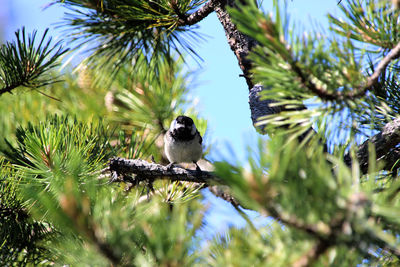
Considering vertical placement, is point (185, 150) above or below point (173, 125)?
below

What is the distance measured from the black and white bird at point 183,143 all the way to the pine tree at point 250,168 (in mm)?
580

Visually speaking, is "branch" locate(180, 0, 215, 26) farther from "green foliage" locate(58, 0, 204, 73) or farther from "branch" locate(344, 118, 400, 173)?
"branch" locate(344, 118, 400, 173)

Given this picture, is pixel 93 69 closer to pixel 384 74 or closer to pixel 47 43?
pixel 47 43

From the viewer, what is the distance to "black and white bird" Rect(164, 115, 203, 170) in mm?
2389

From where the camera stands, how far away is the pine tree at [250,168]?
61 centimetres

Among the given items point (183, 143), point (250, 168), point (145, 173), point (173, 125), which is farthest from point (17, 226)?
point (183, 143)

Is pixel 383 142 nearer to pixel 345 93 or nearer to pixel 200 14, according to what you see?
pixel 345 93

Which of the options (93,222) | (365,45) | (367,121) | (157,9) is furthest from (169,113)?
(93,222)

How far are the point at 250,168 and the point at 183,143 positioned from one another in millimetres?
1872

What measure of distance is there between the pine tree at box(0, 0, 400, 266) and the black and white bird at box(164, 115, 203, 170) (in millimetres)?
580

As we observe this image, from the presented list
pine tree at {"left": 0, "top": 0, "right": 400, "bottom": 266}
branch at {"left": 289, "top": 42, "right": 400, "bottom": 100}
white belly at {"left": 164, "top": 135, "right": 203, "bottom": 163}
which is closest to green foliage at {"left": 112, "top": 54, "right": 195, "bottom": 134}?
white belly at {"left": 164, "top": 135, "right": 203, "bottom": 163}

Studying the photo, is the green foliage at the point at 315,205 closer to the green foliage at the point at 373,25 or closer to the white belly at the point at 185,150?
the green foliage at the point at 373,25

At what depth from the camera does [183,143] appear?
248cm

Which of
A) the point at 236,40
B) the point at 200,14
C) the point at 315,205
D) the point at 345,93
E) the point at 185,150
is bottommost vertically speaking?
the point at 185,150
